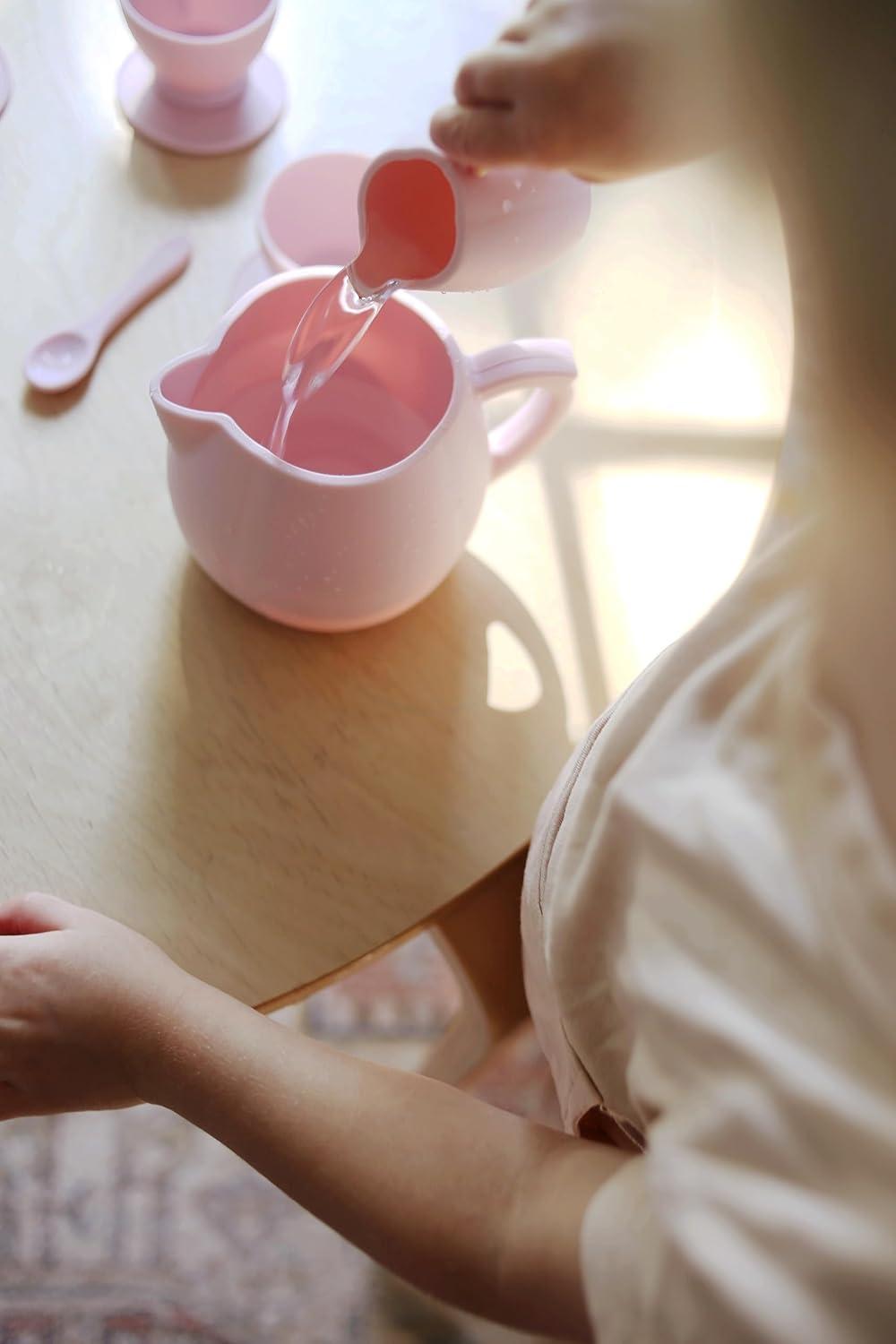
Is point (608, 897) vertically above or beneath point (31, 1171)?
above

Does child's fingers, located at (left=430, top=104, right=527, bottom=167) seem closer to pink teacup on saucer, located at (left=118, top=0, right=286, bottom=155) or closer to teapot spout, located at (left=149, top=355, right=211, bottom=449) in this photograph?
teapot spout, located at (left=149, top=355, right=211, bottom=449)

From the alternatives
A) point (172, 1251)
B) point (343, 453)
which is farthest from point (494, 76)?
point (172, 1251)

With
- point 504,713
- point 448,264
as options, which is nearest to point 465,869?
point 504,713

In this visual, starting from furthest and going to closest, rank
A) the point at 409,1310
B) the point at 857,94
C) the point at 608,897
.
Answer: the point at 409,1310
the point at 608,897
the point at 857,94

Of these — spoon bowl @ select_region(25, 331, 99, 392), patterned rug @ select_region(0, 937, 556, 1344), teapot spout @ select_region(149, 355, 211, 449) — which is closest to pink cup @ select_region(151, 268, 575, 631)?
→ teapot spout @ select_region(149, 355, 211, 449)

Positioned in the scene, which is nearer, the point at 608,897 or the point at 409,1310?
the point at 608,897

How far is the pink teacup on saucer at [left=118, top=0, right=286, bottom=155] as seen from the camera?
67 cm

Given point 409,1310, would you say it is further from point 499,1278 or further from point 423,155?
point 423,155

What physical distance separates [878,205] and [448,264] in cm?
17

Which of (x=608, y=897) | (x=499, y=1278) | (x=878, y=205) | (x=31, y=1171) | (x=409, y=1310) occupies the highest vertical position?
(x=878, y=205)

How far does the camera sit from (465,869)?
0.57 metres

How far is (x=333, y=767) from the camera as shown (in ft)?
1.92

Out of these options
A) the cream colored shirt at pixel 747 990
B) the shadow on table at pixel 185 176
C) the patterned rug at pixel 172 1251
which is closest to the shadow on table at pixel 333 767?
the cream colored shirt at pixel 747 990

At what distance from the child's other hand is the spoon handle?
283mm
